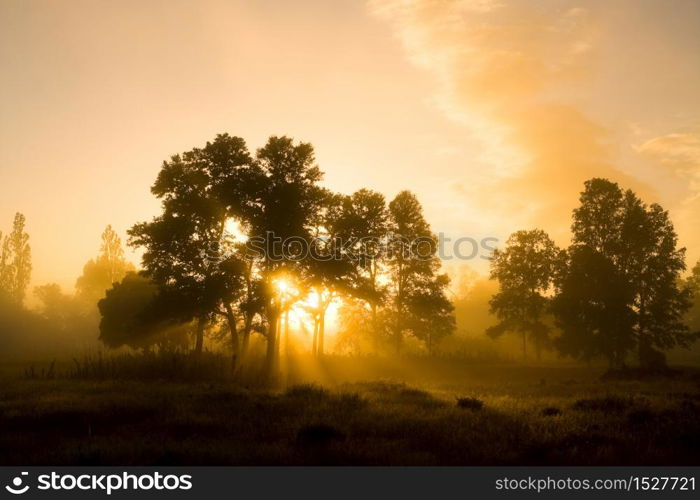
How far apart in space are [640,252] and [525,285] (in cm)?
1615

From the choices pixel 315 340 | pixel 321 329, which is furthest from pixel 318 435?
pixel 321 329

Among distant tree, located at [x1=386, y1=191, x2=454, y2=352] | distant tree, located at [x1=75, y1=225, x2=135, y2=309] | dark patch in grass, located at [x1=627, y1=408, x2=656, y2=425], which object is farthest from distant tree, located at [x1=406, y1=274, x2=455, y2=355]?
distant tree, located at [x1=75, y1=225, x2=135, y2=309]

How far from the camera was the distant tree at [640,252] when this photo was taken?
126ft

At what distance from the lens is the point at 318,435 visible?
9.59 meters

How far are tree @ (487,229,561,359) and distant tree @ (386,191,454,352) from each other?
1151 centimetres

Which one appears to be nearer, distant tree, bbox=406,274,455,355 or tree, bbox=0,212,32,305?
distant tree, bbox=406,274,455,355

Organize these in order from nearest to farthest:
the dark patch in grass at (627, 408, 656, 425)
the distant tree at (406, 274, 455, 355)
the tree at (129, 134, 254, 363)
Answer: the dark patch in grass at (627, 408, 656, 425) < the tree at (129, 134, 254, 363) < the distant tree at (406, 274, 455, 355)

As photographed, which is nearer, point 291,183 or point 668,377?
point 668,377

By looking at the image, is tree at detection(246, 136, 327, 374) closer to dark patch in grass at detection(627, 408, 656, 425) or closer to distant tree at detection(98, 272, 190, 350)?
distant tree at detection(98, 272, 190, 350)

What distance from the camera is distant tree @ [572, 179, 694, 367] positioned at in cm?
3834

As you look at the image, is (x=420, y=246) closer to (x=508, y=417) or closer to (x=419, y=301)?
(x=419, y=301)
